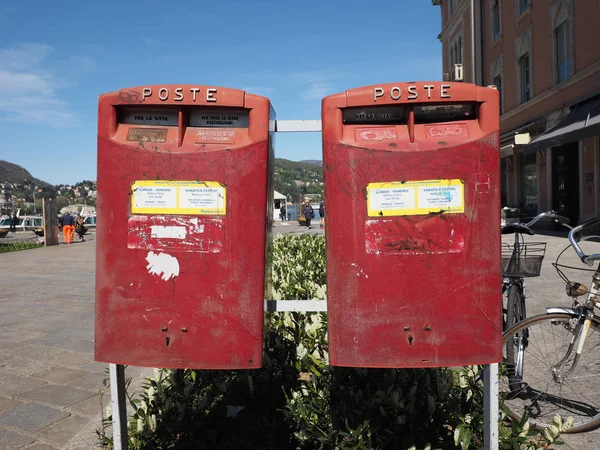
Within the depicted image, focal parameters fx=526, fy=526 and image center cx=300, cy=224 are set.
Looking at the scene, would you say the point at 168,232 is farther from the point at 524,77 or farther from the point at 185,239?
the point at 524,77

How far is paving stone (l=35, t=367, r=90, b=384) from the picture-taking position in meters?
4.38

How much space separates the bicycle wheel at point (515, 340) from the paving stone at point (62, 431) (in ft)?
9.39

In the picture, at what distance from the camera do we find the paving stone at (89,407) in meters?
3.65

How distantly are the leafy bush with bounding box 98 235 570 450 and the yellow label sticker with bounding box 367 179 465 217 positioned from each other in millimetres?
1100

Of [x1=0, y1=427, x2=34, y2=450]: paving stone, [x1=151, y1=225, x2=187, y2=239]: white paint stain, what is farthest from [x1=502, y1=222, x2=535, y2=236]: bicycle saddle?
[x1=0, y1=427, x2=34, y2=450]: paving stone

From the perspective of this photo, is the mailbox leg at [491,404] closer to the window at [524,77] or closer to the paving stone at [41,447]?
the paving stone at [41,447]

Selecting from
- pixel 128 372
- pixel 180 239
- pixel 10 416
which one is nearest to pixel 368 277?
pixel 180 239

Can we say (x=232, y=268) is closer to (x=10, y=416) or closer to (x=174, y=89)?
(x=174, y=89)

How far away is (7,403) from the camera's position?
3826 millimetres

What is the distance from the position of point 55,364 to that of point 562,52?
18.8 meters

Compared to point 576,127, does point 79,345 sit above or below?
below

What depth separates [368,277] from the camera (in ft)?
7.02

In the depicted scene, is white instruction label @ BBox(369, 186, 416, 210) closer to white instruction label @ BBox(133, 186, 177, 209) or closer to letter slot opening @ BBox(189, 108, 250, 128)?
letter slot opening @ BBox(189, 108, 250, 128)

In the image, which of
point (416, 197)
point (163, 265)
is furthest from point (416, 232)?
point (163, 265)
